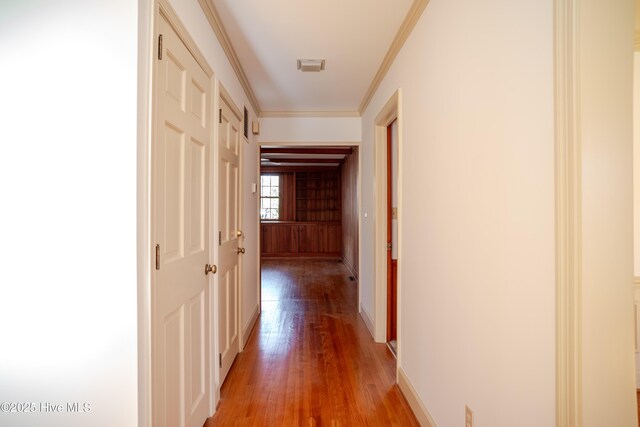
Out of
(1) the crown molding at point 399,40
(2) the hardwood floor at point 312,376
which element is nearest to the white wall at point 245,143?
(2) the hardwood floor at point 312,376

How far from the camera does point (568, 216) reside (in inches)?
34.2

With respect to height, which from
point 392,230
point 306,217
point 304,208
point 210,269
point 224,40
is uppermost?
point 224,40

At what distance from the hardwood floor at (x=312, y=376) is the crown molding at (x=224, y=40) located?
242cm

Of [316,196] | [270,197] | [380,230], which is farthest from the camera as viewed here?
[316,196]

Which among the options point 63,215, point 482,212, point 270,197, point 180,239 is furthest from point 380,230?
point 270,197

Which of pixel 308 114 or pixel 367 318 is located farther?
pixel 308 114

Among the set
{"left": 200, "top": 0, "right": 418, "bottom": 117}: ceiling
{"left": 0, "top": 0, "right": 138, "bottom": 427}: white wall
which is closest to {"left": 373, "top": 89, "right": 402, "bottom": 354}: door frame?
{"left": 200, "top": 0, "right": 418, "bottom": 117}: ceiling

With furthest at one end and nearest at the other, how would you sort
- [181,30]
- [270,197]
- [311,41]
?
[270,197] < [311,41] < [181,30]

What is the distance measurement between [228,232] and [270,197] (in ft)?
21.1

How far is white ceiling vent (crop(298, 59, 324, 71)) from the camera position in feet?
9.03

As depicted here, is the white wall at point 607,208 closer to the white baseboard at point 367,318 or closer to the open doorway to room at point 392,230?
the open doorway to room at point 392,230

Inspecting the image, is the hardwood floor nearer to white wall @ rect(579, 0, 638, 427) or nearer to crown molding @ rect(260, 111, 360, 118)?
white wall @ rect(579, 0, 638, 427)

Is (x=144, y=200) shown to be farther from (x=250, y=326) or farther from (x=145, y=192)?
(x=250, y=326)

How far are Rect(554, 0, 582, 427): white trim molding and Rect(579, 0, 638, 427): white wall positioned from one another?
1 cm
